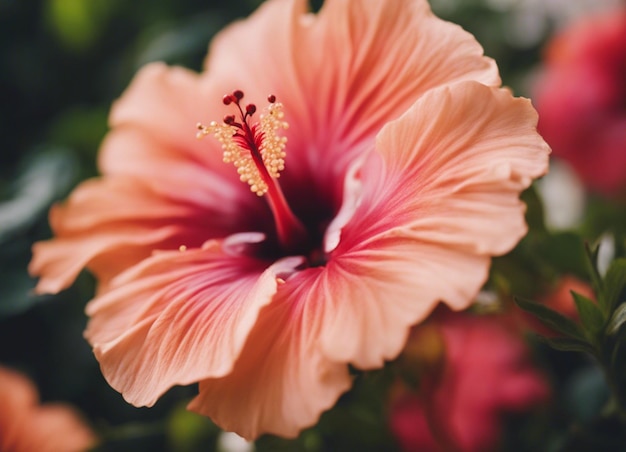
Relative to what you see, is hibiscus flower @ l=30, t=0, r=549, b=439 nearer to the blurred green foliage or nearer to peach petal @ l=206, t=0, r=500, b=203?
peach petal @ l=206, t=0, r=500, b=203

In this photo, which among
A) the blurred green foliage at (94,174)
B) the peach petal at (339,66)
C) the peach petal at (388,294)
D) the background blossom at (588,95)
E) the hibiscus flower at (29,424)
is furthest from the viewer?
the background blossom at (588,95)

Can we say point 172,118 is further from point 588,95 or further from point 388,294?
point 588,95

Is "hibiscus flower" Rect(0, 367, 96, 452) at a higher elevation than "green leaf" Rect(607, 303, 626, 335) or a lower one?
lower

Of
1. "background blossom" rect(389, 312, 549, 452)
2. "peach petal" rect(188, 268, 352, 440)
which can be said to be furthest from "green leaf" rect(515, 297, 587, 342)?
"background blossom" rect(389, 312, 549, 452)

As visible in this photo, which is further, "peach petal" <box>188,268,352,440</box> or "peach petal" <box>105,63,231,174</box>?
"peach petal" <box>105,63,231,174</box>

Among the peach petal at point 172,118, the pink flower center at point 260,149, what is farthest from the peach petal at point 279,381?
the peach petal at point 172,118

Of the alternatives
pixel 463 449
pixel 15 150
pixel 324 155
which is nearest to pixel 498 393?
pixel 463 449

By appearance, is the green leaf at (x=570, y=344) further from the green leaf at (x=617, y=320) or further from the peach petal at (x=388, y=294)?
the peach petal at (x=388, y=294)
